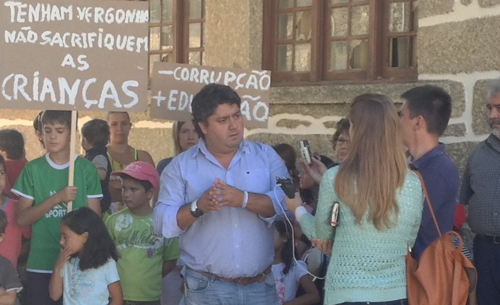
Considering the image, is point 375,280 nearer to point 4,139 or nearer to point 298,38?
point 4,139

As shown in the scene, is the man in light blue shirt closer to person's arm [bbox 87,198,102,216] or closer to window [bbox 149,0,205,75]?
person's arm [bbox 87,198,102,216]

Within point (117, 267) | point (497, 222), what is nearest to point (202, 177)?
point (117, 267)

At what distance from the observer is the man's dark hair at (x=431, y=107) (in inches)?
170

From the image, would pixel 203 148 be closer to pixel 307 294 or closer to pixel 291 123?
Result: pixel 307 294

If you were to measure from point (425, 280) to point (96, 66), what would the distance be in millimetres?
2701

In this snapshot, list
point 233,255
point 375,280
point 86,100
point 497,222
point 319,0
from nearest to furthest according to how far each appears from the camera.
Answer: point 375,280 → point 233,255 → point 497,222 → point 86,100 → point 319,0

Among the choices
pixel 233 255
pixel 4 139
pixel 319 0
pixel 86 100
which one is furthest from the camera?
pixel 319 0

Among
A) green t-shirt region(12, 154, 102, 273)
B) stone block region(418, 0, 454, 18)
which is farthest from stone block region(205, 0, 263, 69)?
green t-shirt region(12, 154, 102, 273)

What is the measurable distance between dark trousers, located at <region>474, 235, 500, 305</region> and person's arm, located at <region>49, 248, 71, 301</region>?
2436 millimetres

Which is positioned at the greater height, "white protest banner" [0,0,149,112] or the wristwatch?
"white protest banner" [0,0,149,112]

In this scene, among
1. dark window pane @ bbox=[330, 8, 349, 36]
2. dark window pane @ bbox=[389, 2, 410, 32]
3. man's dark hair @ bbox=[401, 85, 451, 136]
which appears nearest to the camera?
man's dark hair @ bbox=[401, 85, 451, 136]

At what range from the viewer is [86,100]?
551cm

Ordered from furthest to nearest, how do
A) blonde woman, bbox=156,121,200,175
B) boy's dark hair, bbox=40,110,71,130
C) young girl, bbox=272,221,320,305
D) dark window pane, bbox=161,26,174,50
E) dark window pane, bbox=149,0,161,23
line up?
dark window pane, bbox=149,0,161,23
dark window pane, bbox=161,26,174,50
blonde woman, bbox=156,121,200,175
young girl, bbox=272,221,320,305
boy's dark hair, bbox=40,110,71,130

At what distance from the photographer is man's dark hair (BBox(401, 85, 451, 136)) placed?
170 inches
